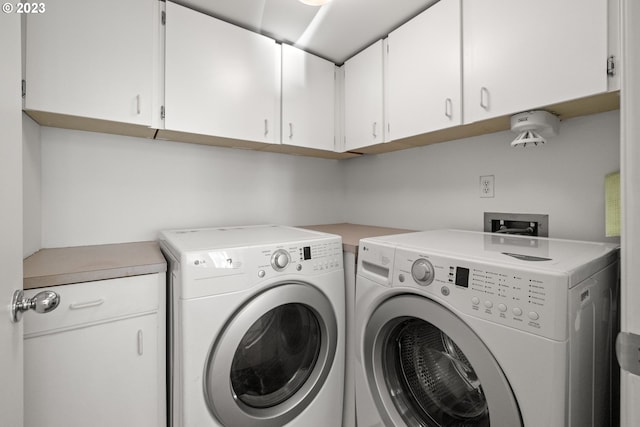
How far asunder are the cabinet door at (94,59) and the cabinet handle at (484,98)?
142 centimetres

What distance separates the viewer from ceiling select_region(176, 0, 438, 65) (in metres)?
1.36

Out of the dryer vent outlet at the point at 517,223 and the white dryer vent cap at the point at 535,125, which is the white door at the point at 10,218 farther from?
the dryer vent outlet at the point at 517,223

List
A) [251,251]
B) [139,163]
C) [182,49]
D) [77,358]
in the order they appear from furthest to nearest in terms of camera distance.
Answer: [139,163]
[182,49]
[251,251]
[77,358]

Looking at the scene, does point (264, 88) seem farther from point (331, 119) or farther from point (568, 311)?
point (568, 311)

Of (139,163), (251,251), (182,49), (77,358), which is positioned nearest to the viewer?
(77,358)

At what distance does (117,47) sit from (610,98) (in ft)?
6.14

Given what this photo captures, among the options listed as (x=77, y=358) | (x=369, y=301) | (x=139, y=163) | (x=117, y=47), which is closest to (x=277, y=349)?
(x=369, y=301)

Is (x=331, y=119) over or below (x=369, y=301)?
over

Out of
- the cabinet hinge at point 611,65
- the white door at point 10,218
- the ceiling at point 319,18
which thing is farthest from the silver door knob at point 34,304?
the cabinet hinge at point 611,65

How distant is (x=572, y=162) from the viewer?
1.20 metres

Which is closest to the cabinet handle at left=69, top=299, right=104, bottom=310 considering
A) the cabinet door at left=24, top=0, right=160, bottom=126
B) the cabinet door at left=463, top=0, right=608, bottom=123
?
the cabinet door at left=24, top=0, right=160, bottom=126

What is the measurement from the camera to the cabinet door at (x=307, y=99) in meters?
1.67

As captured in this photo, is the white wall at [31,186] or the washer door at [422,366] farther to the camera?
the white wall at [31,186]

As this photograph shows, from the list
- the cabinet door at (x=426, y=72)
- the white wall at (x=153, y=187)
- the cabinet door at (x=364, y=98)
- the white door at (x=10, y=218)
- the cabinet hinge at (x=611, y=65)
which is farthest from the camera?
the cabinet door at (x=364, y=98)
